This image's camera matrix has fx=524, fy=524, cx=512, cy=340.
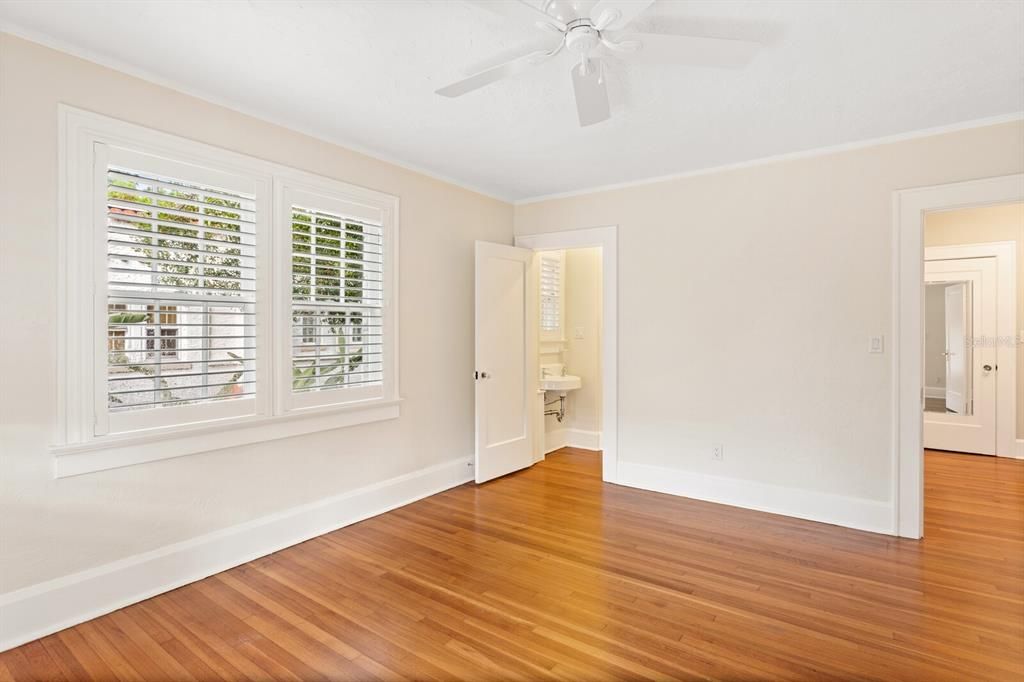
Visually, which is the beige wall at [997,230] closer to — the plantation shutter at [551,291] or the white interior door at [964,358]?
the white interior door at [964,358]

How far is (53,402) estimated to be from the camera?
241 centimetres

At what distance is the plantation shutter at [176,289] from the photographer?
8.53 ft

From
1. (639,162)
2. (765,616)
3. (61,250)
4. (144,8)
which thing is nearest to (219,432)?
(61,250)

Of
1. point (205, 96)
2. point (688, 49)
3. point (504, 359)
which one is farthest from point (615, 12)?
point (504, 359)

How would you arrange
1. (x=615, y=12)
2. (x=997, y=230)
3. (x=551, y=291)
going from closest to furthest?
(x=615, y=12)
(x=997, y=230)
(x=551, y=291)

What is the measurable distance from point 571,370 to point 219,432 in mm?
3933

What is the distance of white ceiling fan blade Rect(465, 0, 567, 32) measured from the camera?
1.93 m

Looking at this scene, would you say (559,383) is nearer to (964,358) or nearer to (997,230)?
(964,358)

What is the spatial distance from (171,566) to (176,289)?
1.46m

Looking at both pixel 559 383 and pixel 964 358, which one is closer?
pixel 559 383

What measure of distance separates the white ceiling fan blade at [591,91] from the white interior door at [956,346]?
5.50 metres

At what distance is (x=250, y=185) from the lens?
10.2 feet

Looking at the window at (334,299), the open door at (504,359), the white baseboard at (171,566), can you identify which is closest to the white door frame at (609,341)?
the open door at (504,359)

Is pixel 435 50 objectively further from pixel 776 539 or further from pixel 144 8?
pixel 776 539
